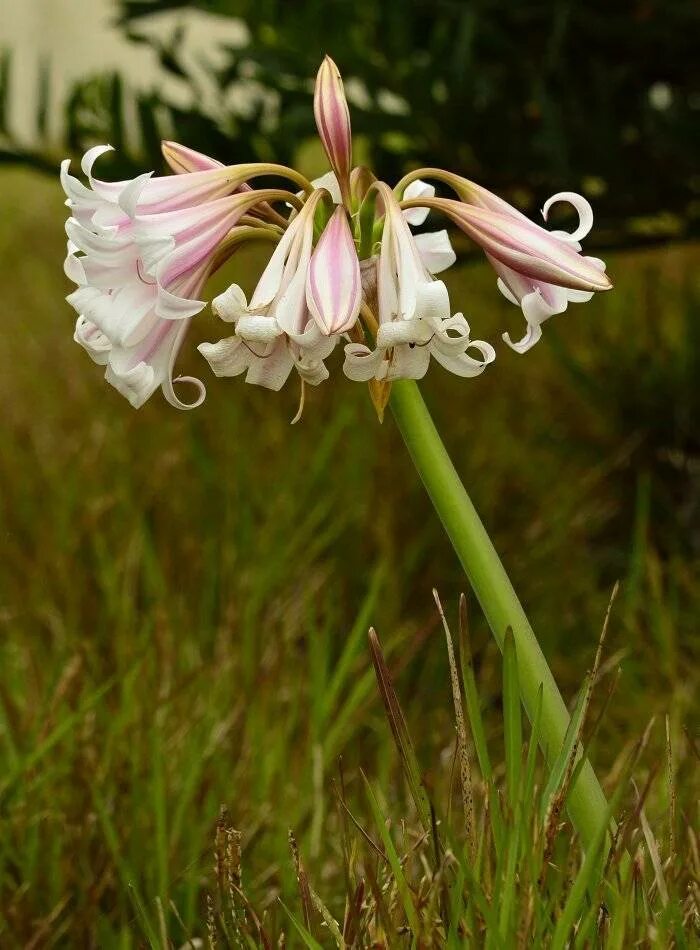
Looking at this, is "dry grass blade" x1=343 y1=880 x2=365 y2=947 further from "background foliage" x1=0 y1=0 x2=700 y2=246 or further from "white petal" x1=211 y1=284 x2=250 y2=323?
"background foliage" x1=0 y1=0 x2=700 y2=246

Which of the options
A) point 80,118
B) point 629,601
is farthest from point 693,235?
point 80,118

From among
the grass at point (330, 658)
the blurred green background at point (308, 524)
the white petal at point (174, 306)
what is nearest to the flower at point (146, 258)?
the white petal at point (174, 306)

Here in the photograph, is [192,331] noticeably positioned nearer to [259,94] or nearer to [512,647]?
[259,94]

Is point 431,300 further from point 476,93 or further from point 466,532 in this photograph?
point 476,93

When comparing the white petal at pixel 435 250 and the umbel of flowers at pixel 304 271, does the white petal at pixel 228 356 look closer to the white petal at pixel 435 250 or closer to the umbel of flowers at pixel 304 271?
the umbel of flowers at pixel 304 271

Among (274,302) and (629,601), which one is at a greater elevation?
(274,302)

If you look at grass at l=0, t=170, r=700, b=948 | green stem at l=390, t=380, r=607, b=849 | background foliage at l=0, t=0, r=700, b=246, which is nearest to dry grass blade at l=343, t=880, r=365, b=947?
grass at l=0, t=170, r=700, b=948
